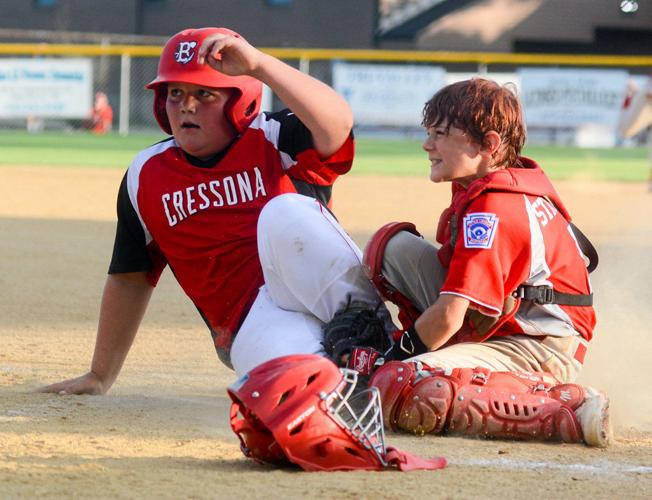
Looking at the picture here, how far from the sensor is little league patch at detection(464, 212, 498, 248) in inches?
123

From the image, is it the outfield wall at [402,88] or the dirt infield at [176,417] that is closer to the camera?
the dirt infield at [176,417]

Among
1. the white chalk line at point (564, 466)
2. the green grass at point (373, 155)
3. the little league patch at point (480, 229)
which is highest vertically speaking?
the little league patch at point (480, 229)

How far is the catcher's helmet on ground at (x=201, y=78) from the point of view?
3.42 metres

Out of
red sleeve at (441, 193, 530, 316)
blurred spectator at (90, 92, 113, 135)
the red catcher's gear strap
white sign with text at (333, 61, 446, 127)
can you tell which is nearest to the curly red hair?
red sleeve at (441, 193, 530, 316)

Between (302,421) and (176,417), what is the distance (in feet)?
2.88

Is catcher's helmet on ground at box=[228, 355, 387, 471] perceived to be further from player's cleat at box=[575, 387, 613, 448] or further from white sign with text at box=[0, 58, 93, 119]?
white sign with text at box=[0, 58, 93, 119]

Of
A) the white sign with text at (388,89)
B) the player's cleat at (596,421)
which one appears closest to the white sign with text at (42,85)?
the white sign with text at (388,89)

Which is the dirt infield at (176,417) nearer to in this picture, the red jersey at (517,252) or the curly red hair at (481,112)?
the red jersey at (517,252)

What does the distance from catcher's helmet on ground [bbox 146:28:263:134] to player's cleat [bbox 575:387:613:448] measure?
135cm

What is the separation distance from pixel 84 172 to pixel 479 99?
11419mm

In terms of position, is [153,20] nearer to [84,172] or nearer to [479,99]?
[84,172]

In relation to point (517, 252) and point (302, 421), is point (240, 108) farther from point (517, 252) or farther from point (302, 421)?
point (302, 421)

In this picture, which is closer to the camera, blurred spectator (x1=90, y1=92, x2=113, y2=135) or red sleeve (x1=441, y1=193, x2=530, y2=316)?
red sleeve (x1=441, y1=193, x2=530, y2=316)

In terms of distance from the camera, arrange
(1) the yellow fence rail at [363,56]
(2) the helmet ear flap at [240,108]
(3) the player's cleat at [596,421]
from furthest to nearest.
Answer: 1. (1) the yellow fence rail at [363,56]
2. (2) the helmet ear flap at [240,108]
3. (3) the player's cleat at [596,421]
